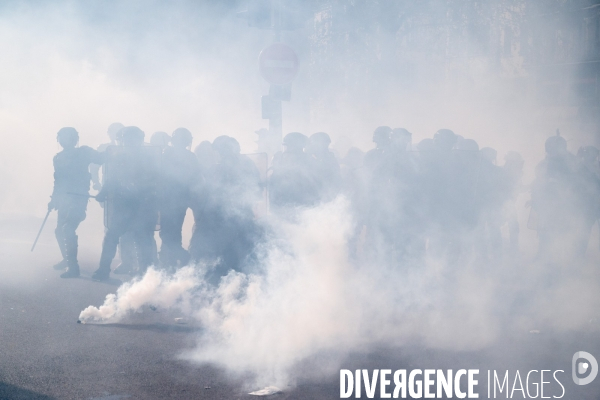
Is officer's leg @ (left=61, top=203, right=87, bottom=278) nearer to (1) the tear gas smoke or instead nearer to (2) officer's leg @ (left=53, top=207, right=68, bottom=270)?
(2) officer's leg @ (left=53, top=207, right=68, bottom=270)

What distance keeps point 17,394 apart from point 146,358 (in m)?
0.89

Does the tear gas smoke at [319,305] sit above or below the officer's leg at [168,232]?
below

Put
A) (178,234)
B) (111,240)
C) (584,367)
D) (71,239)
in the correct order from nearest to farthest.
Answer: (584,367) < (178,234) < (111,240) < (71,239)

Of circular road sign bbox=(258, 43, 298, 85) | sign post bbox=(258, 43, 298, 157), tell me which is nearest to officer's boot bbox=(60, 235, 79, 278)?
sign post bbox=(258, 43, 298, 157)

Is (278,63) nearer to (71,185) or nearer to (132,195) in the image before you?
(132,195)

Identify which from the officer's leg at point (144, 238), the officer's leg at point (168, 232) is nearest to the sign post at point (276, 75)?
the officer's leg at point (168, 232)

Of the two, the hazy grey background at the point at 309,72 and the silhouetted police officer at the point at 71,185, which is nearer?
the silhouetted police officer at the point at 71,185

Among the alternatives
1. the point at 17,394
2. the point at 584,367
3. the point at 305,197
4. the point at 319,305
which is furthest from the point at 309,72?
the point at 17,394

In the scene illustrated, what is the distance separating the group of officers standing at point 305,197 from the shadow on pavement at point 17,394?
7.62 ft

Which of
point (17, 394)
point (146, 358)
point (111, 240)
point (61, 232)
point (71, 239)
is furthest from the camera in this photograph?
point (61, 232)

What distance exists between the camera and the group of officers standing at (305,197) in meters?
5.93

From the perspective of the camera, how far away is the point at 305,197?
5848mm

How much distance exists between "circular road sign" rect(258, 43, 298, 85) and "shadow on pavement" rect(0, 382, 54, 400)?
4.49 m

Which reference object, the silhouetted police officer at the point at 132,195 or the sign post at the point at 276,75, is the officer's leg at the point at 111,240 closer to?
the silhouetted police officer at the point at 132,195
